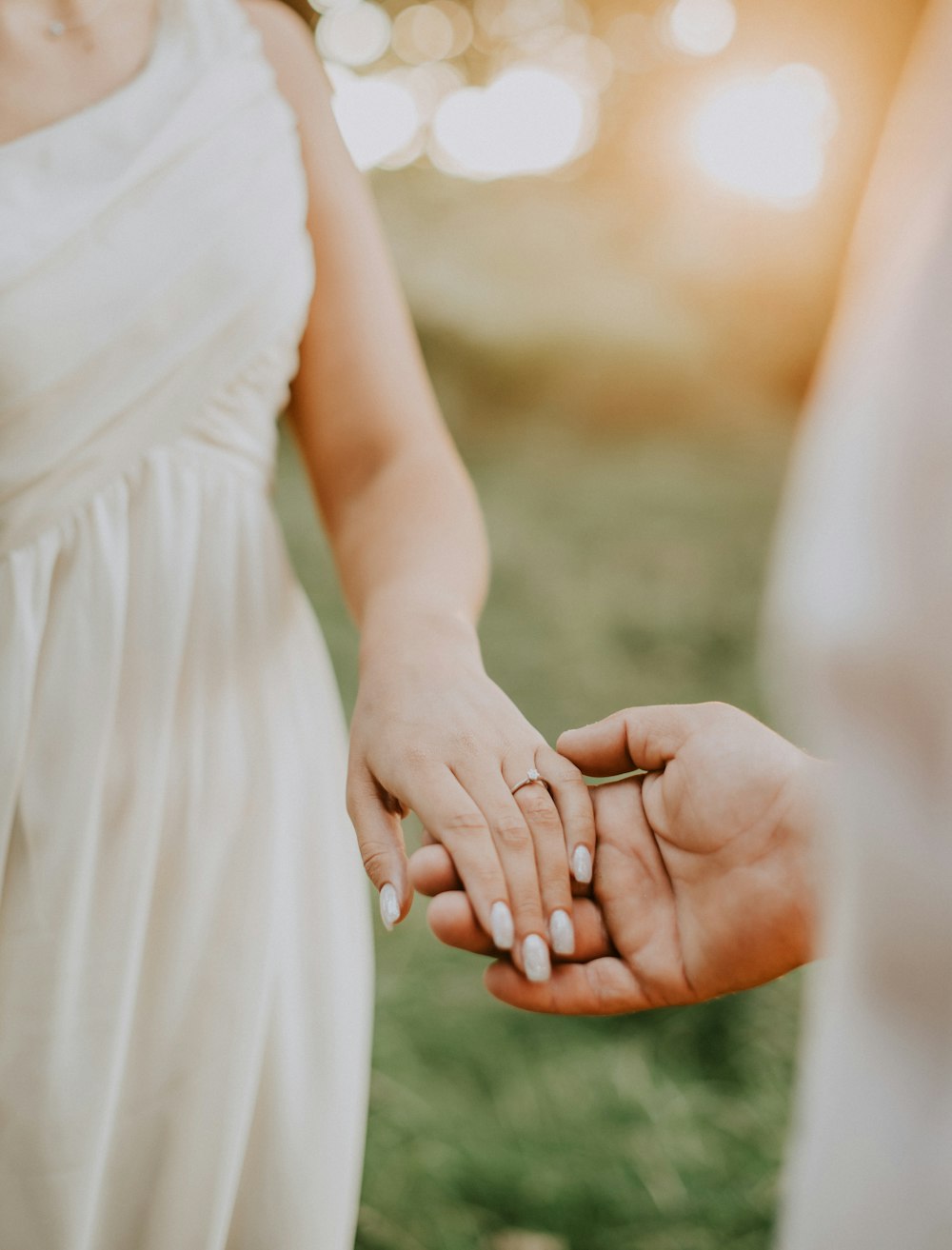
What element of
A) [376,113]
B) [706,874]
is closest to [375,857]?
[706,874]

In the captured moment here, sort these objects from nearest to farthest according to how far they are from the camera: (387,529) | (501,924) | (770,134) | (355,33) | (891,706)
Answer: (891,706)
(501,924)
(387,529)
(770,134)
(355,33)

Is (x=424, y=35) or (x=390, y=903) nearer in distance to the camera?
(x=390, y=903)

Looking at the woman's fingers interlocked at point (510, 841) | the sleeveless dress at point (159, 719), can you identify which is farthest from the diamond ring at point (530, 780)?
the sleeveless dress at point (159, 719)

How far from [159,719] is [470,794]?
0.94 feet

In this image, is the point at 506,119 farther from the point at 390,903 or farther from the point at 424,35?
the point at 390,903

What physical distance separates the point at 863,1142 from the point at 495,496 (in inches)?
156

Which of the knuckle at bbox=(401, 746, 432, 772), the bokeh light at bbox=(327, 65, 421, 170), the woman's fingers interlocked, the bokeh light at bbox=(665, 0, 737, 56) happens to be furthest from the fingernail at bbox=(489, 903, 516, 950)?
the bokeh light at bbox=(665, 0, 737, 56)

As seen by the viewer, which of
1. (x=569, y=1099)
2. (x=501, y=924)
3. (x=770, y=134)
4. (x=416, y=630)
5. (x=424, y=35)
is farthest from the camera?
(x=424, y=35)

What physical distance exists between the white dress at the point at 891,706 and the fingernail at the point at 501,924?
26 centimetres

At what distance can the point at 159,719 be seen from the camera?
2.64 ft

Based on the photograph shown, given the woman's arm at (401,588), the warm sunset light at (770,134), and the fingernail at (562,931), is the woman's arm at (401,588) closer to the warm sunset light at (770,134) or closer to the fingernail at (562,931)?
the fingernail at (562,931)

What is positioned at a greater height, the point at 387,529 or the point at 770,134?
the point at 770,134

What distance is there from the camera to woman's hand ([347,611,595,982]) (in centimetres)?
63

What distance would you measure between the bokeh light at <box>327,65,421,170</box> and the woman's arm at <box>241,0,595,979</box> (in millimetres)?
4114
